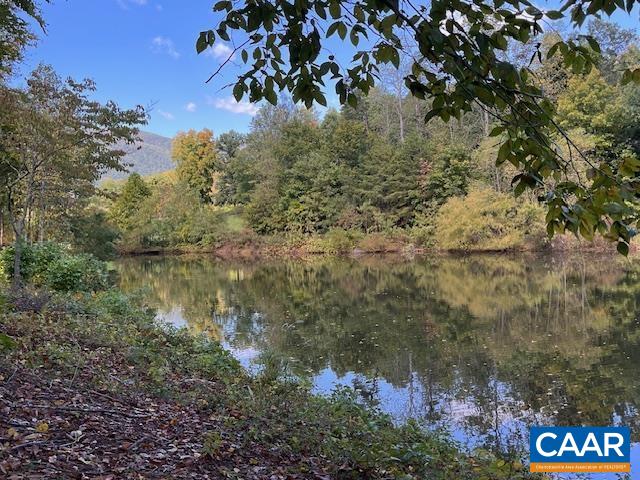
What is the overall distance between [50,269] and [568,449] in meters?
9.72

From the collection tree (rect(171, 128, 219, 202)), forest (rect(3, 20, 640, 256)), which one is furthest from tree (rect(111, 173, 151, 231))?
tree (rect(171, 128, 219, 202))

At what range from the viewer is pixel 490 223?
28266 millimetres

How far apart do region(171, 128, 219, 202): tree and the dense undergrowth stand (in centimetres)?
3953

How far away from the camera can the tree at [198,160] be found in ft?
149

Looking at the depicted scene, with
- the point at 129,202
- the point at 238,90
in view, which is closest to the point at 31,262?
the point at 238,90

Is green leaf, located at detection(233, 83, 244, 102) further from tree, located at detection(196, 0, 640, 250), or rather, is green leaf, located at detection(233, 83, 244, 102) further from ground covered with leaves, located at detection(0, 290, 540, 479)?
ground covered with leaves, located at detection(0, 290, 540, 479)

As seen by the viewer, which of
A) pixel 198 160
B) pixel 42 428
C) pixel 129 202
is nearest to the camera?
pixel 42 428

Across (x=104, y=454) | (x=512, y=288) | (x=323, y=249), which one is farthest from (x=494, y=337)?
(x=323, y=249)

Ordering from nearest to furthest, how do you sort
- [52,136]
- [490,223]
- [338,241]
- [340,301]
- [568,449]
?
[568,449], [52,136], [340,301], [490,223], [338,241]

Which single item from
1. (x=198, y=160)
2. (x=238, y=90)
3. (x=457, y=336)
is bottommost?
(x=457, y=336)

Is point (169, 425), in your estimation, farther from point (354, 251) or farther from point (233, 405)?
point (354, 251)

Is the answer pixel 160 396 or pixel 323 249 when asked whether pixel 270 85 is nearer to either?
pixel 160 396

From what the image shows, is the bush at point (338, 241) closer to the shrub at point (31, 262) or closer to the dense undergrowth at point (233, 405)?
the shrub at point (31, 262)

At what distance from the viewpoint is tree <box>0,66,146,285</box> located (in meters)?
9.45
